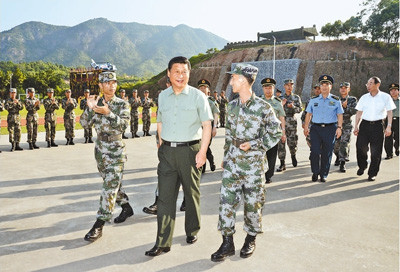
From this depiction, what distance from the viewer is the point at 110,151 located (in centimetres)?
377

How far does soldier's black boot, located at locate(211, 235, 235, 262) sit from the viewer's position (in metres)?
3.13

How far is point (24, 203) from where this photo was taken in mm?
4930

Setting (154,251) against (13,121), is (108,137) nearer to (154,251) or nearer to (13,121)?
(154,251)

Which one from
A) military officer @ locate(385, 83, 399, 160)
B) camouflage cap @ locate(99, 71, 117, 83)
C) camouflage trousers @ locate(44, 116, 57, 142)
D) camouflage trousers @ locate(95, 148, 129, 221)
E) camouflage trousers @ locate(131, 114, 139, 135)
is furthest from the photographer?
camouflage trousers @ locate(131, 114, 139, 135)

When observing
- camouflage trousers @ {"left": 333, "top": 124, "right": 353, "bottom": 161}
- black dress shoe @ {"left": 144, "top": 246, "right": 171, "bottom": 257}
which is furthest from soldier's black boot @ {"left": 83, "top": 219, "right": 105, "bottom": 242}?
camouflage trousers @ {"left": 333, "top": 124, "right": 353, "bottom": 161}

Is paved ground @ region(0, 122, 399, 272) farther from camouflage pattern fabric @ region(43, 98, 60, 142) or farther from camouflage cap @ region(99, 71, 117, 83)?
camouflage pattern fabric @ region(43, 98, 60, 142)

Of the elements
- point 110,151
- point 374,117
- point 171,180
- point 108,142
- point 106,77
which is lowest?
point 171,180

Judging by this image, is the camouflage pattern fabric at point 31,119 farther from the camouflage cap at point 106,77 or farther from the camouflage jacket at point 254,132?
the camouflage jacket at point 254,132

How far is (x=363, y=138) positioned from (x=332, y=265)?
412cm

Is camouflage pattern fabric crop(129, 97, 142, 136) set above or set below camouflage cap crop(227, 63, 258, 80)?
below

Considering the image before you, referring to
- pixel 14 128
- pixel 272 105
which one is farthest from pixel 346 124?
pixel 14 128

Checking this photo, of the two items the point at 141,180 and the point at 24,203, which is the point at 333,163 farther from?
the point at 24,203

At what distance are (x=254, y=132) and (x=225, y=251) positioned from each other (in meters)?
1.23

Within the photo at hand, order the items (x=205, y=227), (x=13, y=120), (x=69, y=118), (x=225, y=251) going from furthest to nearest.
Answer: (x=69, y=118), (x=13, y=120), (x=205, y=227), (x=225, y=251)
